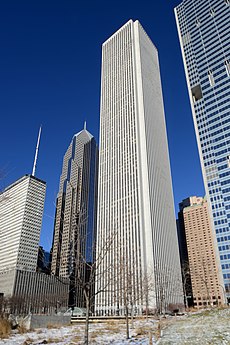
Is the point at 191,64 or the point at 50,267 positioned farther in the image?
the point at 191,64

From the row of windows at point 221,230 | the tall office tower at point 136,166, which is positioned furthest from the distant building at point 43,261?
the row of windows at point 221,230

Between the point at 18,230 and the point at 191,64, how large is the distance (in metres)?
140

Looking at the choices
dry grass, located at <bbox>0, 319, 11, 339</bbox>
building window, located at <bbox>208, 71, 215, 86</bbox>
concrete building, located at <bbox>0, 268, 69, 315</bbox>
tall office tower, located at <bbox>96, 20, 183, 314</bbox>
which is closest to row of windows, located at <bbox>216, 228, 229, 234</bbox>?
tall office tower, located at <bbox>96, 20, 183, 314</bbox>

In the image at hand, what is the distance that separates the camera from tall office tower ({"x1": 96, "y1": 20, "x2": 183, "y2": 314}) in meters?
112

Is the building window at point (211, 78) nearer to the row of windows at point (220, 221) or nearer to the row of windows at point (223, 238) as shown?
the row of windows at point (220, 221)

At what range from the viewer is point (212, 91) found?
115875mm

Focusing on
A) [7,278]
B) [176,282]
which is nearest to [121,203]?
[176,282]

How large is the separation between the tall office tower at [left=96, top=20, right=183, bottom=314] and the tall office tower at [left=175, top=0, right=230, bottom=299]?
25.0 meters

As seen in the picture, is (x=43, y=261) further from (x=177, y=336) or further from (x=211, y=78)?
(x=211, y=78)

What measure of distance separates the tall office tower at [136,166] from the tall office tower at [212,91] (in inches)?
985

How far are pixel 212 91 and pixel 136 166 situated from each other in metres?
49.7

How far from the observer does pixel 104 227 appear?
125 m

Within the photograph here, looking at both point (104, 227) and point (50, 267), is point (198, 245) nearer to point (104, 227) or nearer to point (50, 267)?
point (104, 227)

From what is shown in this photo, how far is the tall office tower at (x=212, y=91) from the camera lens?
99.3 m
